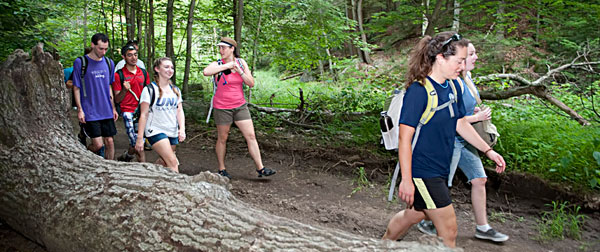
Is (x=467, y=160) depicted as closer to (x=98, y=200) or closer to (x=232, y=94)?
(x=232, y=94)

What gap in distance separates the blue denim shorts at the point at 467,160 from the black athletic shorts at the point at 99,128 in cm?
480

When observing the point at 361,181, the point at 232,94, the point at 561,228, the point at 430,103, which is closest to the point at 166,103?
the point at 232,94

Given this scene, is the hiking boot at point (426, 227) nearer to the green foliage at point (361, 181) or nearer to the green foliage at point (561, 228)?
the green foliage at point (561, 228)

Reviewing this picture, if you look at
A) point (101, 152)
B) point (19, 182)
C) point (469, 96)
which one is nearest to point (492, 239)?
point (469, 96)

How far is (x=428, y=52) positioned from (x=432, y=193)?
1072 mm

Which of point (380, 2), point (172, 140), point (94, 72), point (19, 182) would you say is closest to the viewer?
point (19, 182)

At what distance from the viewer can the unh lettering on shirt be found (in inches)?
186

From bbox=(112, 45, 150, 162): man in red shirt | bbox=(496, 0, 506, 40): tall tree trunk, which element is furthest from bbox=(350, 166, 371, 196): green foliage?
bbox=(496, 0, 506, 40): tall tree trunk

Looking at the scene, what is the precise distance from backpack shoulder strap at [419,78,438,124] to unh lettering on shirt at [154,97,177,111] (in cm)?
325

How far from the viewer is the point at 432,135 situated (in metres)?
2.86

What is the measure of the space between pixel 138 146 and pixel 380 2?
17.5 m

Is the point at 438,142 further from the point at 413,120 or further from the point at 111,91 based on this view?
the point at 111,91

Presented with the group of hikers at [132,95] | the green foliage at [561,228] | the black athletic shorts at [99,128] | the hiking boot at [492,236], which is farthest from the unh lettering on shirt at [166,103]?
the green foliage at [561,228]

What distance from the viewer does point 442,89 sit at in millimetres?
2859
